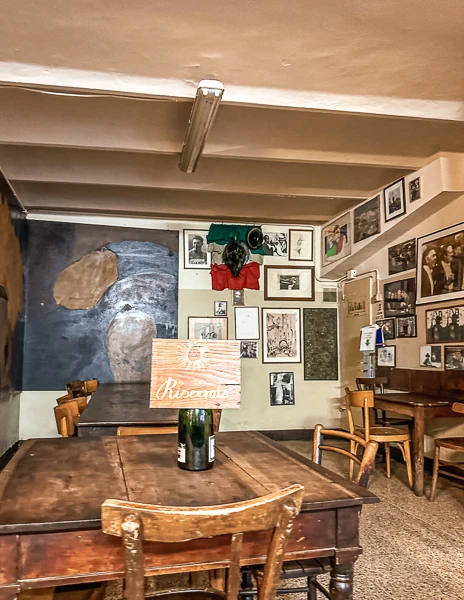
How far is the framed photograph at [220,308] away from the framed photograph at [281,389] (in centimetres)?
105

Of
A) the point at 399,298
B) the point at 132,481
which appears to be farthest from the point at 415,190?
the point at 132,481

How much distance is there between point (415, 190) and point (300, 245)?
233 centimetres

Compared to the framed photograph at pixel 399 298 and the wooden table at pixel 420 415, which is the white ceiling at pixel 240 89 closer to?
the framed photograph at pixel 399 298

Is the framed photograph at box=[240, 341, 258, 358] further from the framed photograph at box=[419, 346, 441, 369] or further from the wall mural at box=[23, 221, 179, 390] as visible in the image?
the framed photograph at box=[419, 346, 441, 369]

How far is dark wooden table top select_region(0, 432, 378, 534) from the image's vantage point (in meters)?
1.29

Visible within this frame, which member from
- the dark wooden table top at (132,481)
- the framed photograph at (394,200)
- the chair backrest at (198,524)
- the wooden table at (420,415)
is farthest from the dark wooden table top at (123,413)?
the framed photograph at (394,200)

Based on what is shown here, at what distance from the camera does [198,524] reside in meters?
1.09

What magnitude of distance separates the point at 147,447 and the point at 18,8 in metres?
2.42

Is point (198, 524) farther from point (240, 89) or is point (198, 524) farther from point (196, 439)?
point (240, 89)

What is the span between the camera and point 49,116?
4281mm

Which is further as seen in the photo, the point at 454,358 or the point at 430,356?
the point at 430,356

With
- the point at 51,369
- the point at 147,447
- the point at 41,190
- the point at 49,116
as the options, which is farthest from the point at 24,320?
the point at 147,447

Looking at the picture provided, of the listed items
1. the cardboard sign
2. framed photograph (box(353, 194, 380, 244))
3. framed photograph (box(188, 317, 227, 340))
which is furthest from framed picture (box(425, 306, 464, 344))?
the cardboard sign

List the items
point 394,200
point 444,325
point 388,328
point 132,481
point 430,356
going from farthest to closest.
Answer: point 388,328 < point 394,200 < point 430,356 < point 444,325 < point 132,481
